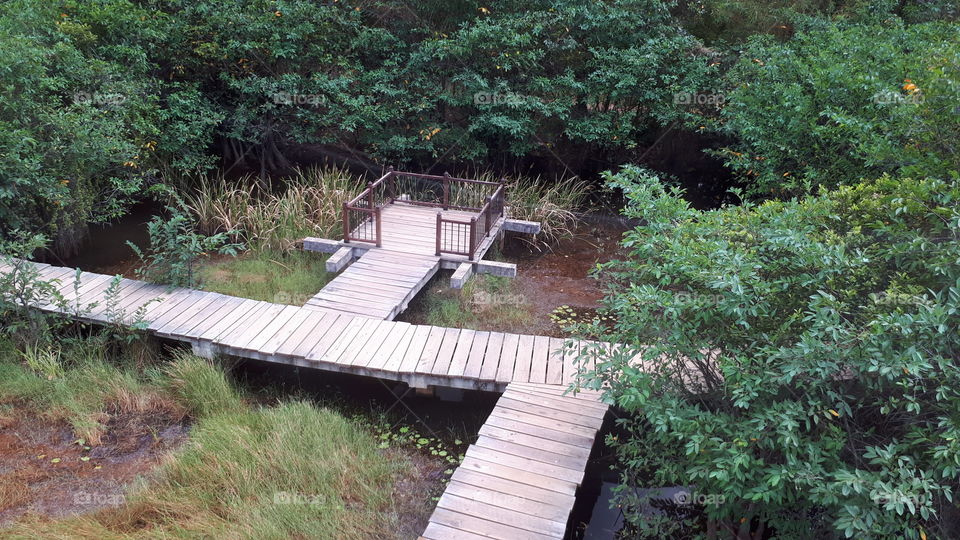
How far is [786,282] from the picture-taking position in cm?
402

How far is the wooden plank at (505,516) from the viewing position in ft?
14.4

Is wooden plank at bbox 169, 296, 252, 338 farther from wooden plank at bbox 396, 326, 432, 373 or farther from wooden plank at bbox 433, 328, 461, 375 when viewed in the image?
wooden plank at bbox 433, 328, 461, 375

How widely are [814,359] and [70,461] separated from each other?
18.8 ft

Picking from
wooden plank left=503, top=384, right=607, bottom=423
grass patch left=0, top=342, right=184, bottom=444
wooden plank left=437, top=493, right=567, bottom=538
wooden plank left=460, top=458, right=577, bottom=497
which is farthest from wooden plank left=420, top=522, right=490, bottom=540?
Answer: grass patch left=0, top=342, right=184, bottom=444

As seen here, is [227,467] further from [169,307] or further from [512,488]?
[169,307]

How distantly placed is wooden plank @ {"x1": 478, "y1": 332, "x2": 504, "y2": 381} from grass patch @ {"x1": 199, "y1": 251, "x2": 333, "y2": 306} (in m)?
2.96

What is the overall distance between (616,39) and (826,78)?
4892mm

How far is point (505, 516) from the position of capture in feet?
14.7

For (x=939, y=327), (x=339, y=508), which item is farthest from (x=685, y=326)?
(x=339, y=508)

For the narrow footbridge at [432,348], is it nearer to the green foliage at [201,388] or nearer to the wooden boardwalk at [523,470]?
the wooden boardwalk at [523,470]

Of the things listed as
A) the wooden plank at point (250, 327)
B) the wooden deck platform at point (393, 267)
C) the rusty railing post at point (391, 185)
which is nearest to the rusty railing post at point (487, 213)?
the wooden deck platform at point (393, 267)

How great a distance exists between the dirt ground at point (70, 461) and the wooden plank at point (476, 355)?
8.55 feet

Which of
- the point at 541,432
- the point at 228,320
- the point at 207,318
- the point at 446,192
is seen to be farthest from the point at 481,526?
the point at 446,192

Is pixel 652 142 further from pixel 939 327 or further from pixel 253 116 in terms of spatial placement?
pixel 939 327
